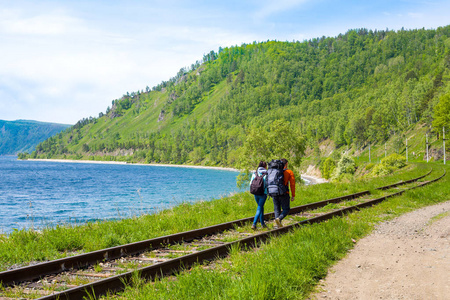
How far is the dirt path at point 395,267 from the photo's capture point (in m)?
6.35

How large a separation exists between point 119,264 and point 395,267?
6476 millimetres

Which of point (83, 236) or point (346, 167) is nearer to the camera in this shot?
point (83, 236)

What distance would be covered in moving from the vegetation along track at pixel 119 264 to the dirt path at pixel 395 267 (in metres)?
2.71

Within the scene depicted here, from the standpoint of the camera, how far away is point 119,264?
7988mm

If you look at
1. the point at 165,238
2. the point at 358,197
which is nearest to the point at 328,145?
the point at 358,197

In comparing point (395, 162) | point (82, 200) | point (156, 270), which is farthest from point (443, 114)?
point (156, 270)

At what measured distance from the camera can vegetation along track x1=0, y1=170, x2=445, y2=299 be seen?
643 centimetres

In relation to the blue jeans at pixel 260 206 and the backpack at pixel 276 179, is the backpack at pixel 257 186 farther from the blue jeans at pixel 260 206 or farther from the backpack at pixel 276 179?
the backpack at pixel 276 179

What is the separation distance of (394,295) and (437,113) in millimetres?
96022

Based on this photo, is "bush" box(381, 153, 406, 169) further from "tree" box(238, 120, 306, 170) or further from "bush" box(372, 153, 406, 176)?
"tree" box(238, 120, 306, 170)

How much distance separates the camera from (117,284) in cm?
658

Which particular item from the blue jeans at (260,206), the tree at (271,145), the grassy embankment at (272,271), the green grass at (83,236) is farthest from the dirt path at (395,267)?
the tree at (271,145)

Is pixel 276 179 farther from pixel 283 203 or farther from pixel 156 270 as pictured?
pixel 156 270

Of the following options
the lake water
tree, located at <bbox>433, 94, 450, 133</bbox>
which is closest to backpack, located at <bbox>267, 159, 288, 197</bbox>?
the lake water
